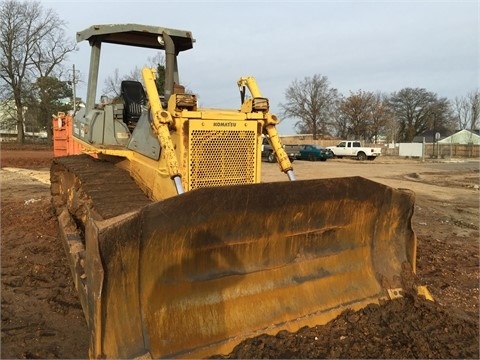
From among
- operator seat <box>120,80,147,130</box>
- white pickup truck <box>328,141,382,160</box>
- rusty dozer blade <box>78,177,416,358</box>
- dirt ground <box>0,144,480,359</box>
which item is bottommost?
dirt ground <box>0,144,480,359</box>

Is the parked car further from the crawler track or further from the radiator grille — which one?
the radiator grille

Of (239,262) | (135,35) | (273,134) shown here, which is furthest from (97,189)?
(135,35)

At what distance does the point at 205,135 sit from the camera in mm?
4254

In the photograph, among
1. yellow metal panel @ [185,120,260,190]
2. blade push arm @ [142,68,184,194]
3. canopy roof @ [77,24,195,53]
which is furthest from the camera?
canopy roof @ [77,24,195,53]

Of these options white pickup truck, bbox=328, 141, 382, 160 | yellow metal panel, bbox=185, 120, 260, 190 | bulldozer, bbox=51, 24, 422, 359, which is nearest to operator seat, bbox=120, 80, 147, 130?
bulldozer, bbox=51, 24, 422, 359

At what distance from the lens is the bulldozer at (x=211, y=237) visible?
3086mm

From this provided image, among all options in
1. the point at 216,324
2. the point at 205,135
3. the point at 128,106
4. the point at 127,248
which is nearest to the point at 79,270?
the point at 127,248

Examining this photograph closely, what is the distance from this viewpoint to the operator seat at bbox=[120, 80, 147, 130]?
226 inches

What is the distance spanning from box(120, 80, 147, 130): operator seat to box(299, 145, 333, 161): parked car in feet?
106

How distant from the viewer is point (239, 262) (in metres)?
3.74

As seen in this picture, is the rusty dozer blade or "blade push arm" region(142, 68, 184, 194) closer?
the rusty dozer blade

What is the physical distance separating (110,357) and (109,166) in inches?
112

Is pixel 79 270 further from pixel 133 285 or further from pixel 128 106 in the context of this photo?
pixel 128 106

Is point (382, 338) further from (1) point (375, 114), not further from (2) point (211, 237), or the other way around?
(1) point (375, 114)
